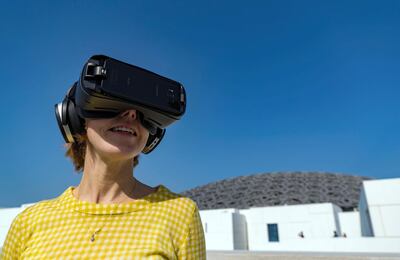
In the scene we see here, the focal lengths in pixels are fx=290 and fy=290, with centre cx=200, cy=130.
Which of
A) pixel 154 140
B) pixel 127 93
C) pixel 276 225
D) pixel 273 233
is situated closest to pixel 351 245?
pixel 276 225

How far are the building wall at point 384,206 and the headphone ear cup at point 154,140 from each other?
17.9 m

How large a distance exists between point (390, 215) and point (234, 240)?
1230 cm

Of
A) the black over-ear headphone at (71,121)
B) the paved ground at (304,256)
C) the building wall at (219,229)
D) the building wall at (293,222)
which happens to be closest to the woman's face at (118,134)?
the black over-ear headphone at (71,121)

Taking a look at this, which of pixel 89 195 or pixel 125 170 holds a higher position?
pixel 125 170

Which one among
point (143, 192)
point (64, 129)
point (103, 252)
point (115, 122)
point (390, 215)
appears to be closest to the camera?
point (103, 252)

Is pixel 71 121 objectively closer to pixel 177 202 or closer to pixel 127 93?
pixel 127 93

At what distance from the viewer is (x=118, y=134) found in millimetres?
1286

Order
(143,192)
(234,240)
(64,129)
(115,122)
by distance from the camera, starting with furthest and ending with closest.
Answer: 1. (234,240)
2. (64,129)
3. (143,192)
4. (115,122)

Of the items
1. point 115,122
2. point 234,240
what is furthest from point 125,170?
point 234,240

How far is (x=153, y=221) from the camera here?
122 cm

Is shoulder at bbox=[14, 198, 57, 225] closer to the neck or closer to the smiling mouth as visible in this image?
the neck

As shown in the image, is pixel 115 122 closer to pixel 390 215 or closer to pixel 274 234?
pixel 390 215

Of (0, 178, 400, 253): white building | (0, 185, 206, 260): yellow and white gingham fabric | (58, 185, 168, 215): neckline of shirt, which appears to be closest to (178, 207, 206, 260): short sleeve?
(0, 185, 206, 260): yellow and white gingham fabric

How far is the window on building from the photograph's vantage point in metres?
25.9
